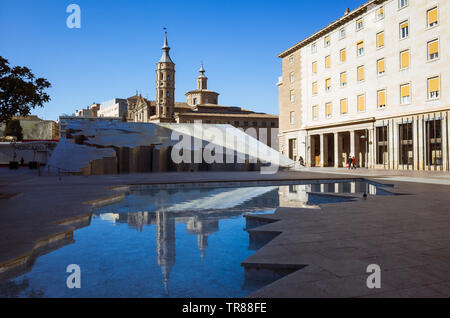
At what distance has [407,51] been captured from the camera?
2483 centimetres

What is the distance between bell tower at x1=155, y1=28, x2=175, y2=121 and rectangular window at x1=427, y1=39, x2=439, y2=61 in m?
63.4

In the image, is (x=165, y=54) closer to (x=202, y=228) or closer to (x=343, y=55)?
(x=343, y=55)

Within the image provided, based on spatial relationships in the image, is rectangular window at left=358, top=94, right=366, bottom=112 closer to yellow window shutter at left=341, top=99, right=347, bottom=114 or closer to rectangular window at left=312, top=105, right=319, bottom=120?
yellow window shutter at left=341, top=99, right=347, bottom=114

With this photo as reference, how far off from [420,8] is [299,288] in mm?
26979

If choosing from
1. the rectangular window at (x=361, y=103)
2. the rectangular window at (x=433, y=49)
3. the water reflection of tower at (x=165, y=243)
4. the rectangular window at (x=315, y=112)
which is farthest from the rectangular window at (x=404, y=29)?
the water reflection of tower at (x=165, y=243)

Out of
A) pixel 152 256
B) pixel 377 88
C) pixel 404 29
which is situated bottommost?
pixel 152 256

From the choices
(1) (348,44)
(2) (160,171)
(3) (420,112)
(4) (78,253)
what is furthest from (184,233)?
(1) (348,44)

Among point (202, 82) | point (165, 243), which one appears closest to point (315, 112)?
point (165, 243)

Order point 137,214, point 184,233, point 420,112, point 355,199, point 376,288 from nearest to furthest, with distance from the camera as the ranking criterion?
point 376,288, point 184,233, point 137,214, point 355,199, point 420,112

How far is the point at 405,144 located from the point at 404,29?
8.38 metres

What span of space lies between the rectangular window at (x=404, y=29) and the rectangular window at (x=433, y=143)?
262 inches

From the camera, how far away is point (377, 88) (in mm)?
27266

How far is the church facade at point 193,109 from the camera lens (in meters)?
73.9
